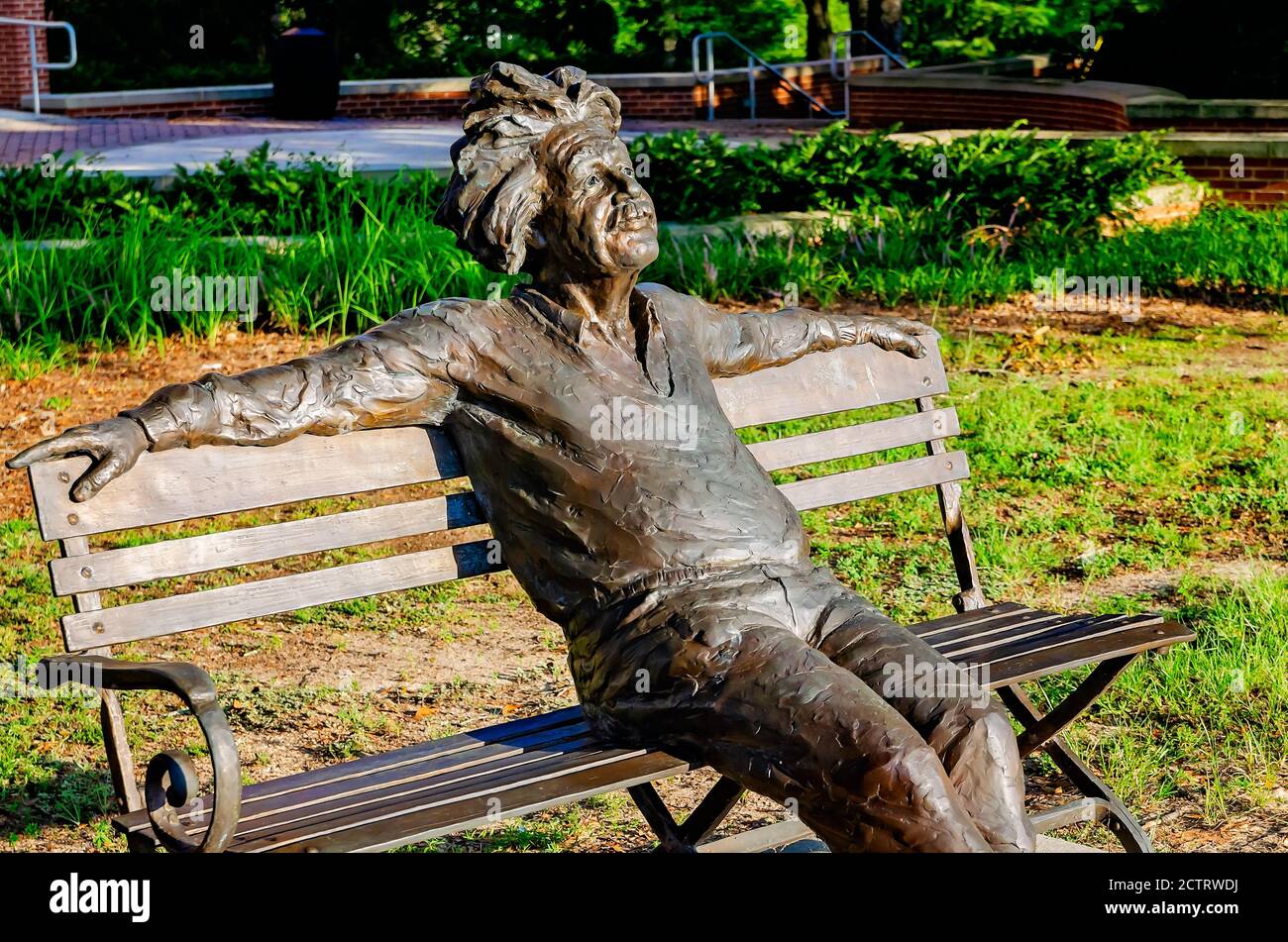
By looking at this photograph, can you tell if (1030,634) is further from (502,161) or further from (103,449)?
(103,449)

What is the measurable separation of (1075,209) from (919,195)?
98cm

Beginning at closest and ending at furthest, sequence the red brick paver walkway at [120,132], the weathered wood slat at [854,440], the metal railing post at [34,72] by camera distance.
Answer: the weathered wood slat at [854,440], the red brick paver walkway at [120,132], the metal railing post at [34,72]

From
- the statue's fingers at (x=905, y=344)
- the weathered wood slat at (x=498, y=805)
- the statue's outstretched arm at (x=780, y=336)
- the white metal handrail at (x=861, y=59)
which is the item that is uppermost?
the white metal handrail at (x=861, y=59)

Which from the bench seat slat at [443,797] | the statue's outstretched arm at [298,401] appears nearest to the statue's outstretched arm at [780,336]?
the statue's outstretched arm at [298,401]

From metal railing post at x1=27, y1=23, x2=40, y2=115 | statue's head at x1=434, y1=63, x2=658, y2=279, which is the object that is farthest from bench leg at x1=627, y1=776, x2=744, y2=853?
metal railing post at x1=27, y1=23, x2=40, y2=115

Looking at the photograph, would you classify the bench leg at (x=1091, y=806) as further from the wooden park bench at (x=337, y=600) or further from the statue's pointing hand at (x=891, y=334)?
the statue's pointing hand at (x=891, y=334)

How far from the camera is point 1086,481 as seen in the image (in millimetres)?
6703

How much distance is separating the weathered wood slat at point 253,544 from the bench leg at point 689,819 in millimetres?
727

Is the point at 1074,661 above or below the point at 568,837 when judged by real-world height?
above

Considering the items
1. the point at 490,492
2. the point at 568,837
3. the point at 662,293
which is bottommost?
the point at 568,837

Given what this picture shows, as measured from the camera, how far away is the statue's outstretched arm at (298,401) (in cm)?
307

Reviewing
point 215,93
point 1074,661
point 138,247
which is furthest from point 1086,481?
point 215,93

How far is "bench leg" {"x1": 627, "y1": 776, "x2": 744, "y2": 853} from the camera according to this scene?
3570 millimetres

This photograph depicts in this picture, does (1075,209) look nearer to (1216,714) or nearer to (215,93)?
(1216,714)
